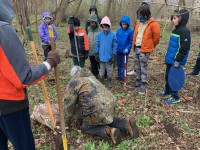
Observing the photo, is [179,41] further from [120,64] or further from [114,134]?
[114,134]

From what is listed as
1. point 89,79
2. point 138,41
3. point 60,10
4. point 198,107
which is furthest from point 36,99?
point 60,10

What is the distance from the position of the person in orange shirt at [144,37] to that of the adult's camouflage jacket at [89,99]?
201 centimetres

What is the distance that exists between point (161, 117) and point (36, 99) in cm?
285

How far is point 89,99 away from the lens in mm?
3496

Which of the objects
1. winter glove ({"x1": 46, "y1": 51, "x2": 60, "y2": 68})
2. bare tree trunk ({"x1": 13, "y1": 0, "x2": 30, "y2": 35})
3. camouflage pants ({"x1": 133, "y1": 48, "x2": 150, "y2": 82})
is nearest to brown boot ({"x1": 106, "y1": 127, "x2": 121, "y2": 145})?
winter glove ({"x1": 46, "y1": 51, "x2": 60, "y2": 68})

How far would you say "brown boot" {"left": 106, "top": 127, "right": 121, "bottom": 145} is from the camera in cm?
351

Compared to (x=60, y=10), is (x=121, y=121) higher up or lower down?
lower down

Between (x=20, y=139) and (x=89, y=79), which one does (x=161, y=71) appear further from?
(x=20, y=139)

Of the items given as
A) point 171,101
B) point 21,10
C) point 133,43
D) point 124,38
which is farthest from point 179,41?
point 21,10

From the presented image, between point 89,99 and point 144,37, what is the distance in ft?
7.90

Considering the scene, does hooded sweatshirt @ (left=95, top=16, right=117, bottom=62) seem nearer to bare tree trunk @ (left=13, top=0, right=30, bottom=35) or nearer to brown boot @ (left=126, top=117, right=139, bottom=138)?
brown boot @ (left=126, top=117, right=139, bottom=138)

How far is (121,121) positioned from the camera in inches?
150

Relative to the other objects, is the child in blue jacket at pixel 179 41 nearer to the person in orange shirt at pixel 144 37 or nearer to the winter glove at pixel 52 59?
the person in orange shirt at pixel 144 37

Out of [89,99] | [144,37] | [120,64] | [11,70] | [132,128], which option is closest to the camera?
[11,70]
